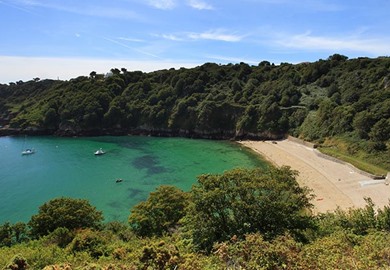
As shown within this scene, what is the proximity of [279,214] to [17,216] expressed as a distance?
29.0 metres

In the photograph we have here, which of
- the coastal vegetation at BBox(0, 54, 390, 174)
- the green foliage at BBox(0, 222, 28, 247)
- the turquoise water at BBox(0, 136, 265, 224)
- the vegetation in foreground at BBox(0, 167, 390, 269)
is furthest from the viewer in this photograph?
the coastal vegetation at BBox(0, 54, 390, 174)

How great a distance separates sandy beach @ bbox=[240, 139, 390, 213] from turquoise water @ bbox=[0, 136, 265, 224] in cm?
607

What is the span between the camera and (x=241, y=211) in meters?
18.5

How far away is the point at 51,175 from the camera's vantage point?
48.0 m

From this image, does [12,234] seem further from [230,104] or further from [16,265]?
[230,104]

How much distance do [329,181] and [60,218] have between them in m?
33.3

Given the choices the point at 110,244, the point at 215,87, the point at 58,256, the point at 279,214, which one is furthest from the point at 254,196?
the point at 215,87

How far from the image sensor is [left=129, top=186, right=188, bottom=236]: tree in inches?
928

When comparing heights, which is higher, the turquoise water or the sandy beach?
the sandy beach

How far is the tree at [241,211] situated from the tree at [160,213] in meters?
5.03

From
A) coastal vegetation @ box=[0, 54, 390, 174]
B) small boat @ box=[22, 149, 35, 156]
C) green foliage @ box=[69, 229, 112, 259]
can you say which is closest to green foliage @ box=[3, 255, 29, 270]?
green foliage @ box=[69, 229, 112, 259]

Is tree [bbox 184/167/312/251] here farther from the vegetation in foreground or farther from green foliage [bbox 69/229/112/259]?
green foliage [bbox 69/229/112/259]

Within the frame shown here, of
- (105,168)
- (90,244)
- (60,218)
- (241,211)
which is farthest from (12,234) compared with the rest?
(105,168)

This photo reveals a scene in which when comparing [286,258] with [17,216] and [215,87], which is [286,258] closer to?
[17,216]
